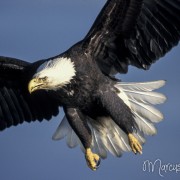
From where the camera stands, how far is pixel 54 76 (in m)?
11.4

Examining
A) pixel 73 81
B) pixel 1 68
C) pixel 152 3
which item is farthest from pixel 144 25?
pixel 1 68

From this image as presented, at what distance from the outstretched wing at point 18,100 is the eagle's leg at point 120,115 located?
0.94 m

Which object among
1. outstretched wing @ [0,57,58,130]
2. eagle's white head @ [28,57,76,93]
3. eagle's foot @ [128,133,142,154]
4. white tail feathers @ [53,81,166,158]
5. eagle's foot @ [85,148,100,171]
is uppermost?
outstretched wing @ [0,57,58,130]

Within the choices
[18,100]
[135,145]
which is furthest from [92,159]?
[18,100]

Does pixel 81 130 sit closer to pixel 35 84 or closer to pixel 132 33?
pixel 35 84

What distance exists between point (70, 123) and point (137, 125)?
2.57 ft

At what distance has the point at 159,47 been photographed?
1170 cm

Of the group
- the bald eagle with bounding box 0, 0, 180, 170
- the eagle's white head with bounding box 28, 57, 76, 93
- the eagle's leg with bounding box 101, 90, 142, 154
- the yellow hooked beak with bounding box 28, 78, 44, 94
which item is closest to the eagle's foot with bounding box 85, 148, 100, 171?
the bald eagle with bounding box 0, 0, 180, 170

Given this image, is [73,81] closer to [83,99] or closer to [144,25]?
[83,99]

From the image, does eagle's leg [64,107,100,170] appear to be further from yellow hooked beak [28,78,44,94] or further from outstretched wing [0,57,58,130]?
outstretched wing [0,57,58,130]

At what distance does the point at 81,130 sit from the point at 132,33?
46.4 inches

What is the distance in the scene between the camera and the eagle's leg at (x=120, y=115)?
11.6 m

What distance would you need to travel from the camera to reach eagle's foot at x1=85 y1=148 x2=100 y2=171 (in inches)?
459

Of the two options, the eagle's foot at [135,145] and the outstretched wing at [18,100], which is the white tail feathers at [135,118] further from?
the outstretched wing at [18,100]
